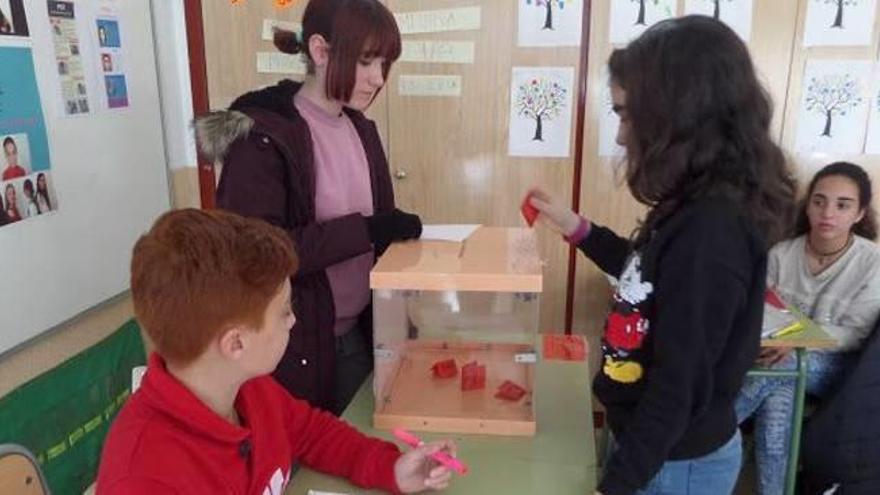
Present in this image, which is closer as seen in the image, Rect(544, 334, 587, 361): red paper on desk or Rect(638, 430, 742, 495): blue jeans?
Rect(638, 430, 742, 495): blue jeans

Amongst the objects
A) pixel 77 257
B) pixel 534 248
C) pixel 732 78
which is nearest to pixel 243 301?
pixel 534 248

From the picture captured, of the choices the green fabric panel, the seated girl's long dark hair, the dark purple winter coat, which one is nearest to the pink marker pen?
the dark purple winter coat

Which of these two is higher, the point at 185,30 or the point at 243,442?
the point at 185,30

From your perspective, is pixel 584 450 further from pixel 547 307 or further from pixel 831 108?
pixel 831 108

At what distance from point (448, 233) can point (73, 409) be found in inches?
50.7

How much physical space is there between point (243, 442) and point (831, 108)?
2408mm

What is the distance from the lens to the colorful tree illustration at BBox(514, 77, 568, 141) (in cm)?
261

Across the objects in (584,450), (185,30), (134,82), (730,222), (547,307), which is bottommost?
(547,307)

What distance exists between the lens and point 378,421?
130cm

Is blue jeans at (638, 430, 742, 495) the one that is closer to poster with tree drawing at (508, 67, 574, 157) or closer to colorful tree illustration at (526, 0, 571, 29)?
poster with tree drawing at (508, 67, 574, 157)

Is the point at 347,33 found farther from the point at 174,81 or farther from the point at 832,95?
the point at 832,95

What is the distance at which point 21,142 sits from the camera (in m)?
1.84

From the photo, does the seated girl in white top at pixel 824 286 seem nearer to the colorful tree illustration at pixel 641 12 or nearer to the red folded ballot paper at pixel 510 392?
the colorful tree illustration at pixel 641 12

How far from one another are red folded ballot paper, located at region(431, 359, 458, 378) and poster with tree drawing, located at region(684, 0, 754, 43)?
5.66 feet
